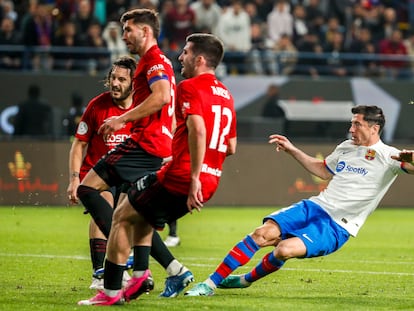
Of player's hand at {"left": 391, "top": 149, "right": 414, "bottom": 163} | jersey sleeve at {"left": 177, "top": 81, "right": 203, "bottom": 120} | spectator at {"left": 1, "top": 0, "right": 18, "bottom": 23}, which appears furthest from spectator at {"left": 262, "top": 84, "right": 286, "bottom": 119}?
jersey sleeve at {"left": 177, "top": 81, "right": 203, "bottom": 120}

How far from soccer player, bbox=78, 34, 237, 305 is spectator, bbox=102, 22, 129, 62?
47.5 ft

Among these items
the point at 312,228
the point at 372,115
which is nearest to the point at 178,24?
the point at 372,115

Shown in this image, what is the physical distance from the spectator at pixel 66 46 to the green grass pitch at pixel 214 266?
15.7 ft

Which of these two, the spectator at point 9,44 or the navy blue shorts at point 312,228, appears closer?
the navy blue shorts at point 312,228

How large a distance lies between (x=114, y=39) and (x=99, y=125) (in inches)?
517

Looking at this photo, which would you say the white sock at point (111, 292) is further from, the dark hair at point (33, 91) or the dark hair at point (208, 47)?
the dark hair at point (33, 91)

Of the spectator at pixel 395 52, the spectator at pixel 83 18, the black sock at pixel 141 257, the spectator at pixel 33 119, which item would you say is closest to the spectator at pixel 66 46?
the spectator at pixel 83 18

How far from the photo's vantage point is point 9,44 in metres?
21.7

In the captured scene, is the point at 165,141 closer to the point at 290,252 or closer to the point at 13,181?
the point at 290,252

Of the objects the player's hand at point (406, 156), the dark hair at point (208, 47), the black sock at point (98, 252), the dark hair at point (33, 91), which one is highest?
the dark hair at point (208, 47)

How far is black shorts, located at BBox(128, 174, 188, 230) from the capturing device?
757cm

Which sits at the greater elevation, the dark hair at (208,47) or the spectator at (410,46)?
the dark hair at (208,47)

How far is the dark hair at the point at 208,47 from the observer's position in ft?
25.2

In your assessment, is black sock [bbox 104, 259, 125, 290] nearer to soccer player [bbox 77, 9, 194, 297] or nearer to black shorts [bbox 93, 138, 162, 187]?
soccer player [bbox 77, 9, 194, 297]
